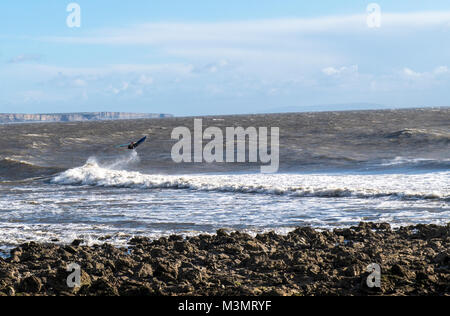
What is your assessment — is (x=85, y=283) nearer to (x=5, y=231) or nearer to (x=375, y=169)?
(x=5, y=231)

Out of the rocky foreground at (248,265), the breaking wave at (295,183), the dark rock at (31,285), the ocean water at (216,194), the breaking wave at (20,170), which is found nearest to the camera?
A: the rocky foreground at (248,265)

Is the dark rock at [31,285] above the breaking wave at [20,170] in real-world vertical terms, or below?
A: above

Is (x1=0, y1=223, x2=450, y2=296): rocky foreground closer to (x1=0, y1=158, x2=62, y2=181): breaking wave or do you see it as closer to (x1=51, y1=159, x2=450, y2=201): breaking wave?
(x1=51, y1=159, x2=450, y2=201): breaking wave

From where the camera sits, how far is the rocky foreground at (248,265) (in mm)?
8188

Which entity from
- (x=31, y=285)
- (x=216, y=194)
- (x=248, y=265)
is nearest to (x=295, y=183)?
(x=216, y=194)

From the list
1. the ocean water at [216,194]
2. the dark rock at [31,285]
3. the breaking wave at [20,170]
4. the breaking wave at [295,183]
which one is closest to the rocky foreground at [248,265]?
the dark rock at [31,285]

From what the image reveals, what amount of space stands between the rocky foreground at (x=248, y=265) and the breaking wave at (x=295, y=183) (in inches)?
287

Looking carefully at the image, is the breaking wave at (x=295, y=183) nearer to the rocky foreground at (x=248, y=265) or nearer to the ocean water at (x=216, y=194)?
the ocean water at (x=216, y=194)

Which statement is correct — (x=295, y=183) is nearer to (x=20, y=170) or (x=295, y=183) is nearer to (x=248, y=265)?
(x=248, y=265)

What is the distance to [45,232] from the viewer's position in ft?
45.4

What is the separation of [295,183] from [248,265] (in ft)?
44.8

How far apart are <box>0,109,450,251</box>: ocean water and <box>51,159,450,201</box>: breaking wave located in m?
0.04
